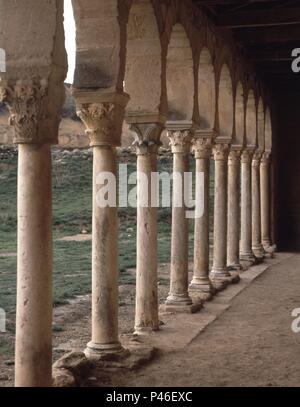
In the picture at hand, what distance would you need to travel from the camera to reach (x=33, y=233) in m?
7.27

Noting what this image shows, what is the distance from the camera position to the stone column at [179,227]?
13445mm

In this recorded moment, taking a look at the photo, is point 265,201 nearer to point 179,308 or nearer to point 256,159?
point 256,159

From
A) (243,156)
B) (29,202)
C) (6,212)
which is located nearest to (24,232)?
(29,202)

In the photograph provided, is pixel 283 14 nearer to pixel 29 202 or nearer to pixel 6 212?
pixel 29 202

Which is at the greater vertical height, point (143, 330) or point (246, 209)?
point (246, 209)

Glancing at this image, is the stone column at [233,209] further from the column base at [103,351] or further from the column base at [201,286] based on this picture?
the column base at [103,351]

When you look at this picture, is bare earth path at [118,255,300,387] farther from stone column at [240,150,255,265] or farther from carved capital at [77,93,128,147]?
stone column at [240,150,255,265]

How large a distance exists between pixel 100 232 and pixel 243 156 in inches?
505

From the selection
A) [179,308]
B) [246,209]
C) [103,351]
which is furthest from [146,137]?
[246,209]

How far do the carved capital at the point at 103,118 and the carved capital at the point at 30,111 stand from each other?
6.50 feet

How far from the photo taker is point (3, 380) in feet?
29.7

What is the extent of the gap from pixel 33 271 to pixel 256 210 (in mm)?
17345

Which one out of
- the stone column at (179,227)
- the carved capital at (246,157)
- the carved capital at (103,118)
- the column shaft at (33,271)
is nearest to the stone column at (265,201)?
the carved capital at (246,157)
